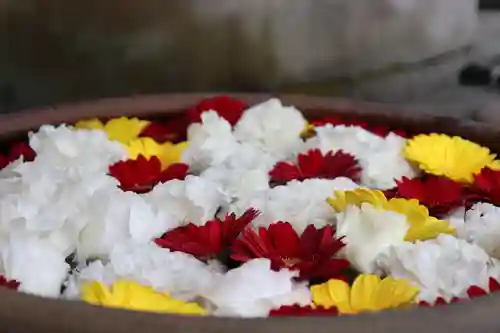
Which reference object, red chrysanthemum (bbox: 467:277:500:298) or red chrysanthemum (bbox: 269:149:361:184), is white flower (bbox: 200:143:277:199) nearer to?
red chrysanthemum (bbox: 269:149:361:184)

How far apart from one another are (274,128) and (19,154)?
0.75 ft

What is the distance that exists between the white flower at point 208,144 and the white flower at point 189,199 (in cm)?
9

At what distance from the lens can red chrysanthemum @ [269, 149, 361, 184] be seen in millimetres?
676

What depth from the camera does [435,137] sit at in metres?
0.72

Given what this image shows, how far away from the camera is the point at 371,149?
71cm

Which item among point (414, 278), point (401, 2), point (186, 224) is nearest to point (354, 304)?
point (414, 278)

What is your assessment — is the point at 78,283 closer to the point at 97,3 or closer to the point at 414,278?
the point at 414,278

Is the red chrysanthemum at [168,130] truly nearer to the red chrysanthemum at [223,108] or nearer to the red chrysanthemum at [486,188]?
the red chrysanthemum at [223,108]

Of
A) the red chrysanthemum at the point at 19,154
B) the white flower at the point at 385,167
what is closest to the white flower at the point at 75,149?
the red chrysanthemum at the point at 19,154

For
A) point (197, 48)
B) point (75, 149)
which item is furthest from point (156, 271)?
point (197, 48)

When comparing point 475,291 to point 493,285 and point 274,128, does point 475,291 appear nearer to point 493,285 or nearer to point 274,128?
point 493,285

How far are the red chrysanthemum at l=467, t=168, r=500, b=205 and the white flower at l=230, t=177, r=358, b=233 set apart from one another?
94mm

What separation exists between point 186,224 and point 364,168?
18cm

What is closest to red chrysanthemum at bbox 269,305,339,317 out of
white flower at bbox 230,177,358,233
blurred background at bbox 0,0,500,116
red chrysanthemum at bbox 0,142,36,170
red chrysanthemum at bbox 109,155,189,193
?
white flower at bbox 230,177,358,233
